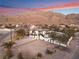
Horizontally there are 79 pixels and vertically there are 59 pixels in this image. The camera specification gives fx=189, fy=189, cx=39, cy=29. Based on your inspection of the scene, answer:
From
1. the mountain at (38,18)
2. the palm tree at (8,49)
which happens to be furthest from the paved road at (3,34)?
the palm tree at (8,49)

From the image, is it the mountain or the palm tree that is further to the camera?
the mountain

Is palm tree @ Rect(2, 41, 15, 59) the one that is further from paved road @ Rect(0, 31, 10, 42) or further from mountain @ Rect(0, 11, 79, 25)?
mountain @ Rect(0, 11, 79, 25)

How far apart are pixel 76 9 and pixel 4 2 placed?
5.44 metres

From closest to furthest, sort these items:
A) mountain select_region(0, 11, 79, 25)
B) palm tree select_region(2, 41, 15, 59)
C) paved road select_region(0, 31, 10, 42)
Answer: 1. palm tree select_region(2, 41, 15, 59)
2. paved road select_region(0, 31, 10, 42)
3. mountain select_region(0, 11, 79, 25)

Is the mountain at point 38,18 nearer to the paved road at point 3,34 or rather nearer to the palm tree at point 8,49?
the paved road at point 3,34

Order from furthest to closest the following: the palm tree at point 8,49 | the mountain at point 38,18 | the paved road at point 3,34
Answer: the mountain at point 38,18 → the paved road at point 3,34 → the palm tree at point 8,49

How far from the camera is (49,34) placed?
16.5m

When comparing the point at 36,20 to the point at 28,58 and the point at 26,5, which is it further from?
the point at 28,58

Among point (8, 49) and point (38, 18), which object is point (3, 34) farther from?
point (38, 18)

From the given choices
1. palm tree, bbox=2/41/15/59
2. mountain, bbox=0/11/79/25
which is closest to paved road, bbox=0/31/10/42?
mountain, bbox=0/11/79/25

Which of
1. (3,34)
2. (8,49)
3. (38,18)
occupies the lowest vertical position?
(8,49)

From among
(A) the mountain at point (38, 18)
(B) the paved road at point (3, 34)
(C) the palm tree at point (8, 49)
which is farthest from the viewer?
(A) the mountain at point (38, 18)

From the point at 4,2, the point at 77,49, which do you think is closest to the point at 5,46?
the point at 4,2

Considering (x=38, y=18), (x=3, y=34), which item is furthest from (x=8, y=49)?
(x=38, y=18)
